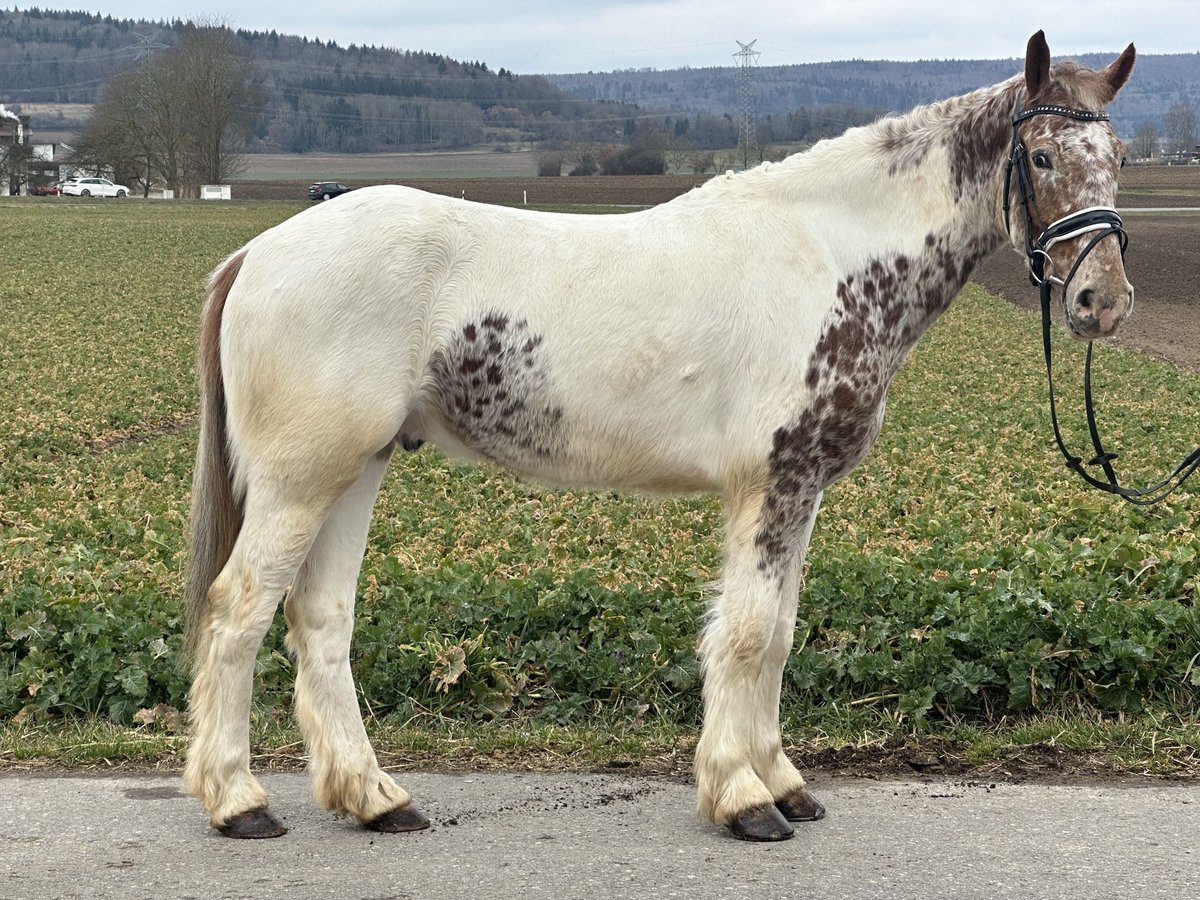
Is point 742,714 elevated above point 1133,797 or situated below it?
above

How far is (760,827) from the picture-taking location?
14.3 feet

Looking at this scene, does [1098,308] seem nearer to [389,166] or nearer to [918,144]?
[918,144]

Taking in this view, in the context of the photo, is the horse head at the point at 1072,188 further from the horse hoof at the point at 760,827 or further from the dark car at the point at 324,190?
the dark car at the point at 324,190

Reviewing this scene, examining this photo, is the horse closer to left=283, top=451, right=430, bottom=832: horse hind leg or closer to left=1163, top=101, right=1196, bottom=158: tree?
left=283, top=451, right=430, bottom=832: horse hind leg

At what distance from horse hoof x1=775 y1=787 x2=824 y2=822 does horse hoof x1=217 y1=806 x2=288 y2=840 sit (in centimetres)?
170

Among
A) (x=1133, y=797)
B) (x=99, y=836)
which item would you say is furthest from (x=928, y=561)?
(x=99, y=836)

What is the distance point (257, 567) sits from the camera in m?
4.38

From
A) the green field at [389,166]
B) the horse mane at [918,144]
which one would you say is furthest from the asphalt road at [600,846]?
the green field at [389,166]

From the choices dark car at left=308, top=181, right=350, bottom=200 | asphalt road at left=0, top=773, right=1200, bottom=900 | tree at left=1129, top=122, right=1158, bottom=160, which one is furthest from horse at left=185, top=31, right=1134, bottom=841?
tree at left=1129, top=122, right=1158, bottom=160

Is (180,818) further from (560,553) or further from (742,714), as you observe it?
(560,553)

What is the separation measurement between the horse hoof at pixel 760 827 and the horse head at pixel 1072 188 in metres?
1.89

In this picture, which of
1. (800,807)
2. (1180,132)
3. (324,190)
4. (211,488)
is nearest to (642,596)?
(800,807)

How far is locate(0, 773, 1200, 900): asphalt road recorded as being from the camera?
3869 mm

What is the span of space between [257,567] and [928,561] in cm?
385
